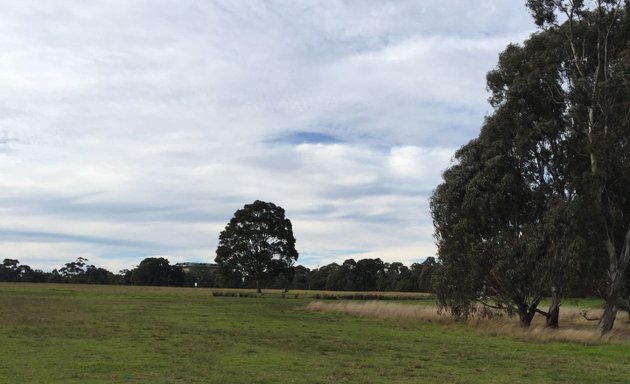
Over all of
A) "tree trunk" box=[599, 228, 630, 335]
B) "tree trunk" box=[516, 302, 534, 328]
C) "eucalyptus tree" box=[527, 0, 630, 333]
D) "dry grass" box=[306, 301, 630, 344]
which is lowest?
"dry grass" box=[306, 301, 630, 344]

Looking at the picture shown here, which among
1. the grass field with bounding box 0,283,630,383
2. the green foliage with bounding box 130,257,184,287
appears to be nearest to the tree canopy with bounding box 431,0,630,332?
the grass field with bounding box 0,283,630,383

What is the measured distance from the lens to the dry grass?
86.2ft

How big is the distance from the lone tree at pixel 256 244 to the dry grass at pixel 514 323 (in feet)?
130

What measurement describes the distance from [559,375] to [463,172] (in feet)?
64.1

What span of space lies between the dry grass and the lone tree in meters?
39.6

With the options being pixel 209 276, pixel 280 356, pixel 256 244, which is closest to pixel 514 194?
pixel 280 356

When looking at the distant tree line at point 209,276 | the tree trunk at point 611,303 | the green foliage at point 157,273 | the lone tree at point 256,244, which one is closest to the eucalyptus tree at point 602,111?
the tree trunk at point 611,303

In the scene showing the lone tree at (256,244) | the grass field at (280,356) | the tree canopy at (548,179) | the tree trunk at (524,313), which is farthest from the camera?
the lone tree at (256,244)

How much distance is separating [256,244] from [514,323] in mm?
65245

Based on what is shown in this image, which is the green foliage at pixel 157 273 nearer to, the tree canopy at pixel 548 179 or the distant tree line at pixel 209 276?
the distant tree line at pixel 209 276

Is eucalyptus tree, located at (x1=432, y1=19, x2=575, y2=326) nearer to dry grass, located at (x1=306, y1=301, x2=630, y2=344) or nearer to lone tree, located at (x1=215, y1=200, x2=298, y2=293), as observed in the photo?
dry grass, located at (x1=306, y1=301, x2=630, y2=344)

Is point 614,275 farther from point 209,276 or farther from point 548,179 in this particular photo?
point 209,276

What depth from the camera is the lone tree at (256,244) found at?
93.9 meters

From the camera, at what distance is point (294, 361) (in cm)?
1623
